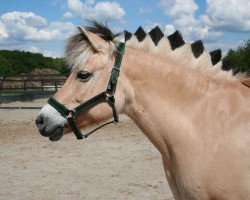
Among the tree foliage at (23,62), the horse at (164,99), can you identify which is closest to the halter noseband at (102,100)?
the horse at (164,99)

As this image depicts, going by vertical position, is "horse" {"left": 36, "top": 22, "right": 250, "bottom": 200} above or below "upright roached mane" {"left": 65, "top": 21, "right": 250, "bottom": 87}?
below

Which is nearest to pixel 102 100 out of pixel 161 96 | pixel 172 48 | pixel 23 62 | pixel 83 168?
pixel 161 96

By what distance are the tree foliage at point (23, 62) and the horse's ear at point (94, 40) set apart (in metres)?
64.9

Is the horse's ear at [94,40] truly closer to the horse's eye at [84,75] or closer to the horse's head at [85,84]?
the horse's head at [85,84]

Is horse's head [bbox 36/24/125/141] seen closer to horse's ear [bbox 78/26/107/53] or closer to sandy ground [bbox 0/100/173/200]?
horse's ear [bbox 78/26/107/53]

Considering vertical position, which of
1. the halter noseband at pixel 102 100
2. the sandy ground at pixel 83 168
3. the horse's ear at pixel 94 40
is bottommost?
the sandy ground at pixel 83 168

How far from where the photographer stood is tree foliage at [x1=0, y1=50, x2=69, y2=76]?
67.8 metres

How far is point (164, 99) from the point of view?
3070 mm

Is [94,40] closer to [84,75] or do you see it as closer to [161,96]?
[84,75]

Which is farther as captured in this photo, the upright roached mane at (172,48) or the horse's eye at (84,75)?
the upright roached mane at (172,48)

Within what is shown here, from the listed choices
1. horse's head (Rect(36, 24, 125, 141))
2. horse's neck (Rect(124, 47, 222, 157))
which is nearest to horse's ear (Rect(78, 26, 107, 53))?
horse's head (Rect(36, 24, 125, 141))

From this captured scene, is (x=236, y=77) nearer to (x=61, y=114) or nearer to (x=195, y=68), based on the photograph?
(x=195, y=68)

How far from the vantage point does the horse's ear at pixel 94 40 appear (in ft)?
10.0

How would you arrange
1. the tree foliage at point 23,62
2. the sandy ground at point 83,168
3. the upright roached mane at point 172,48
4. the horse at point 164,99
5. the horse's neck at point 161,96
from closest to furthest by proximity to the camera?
the horse at point 164,99
the horse's neck at point 161,96
the upright roached mane at point 172,48
the sandy ground at point 83,168
the tree foliage at point 23,62
